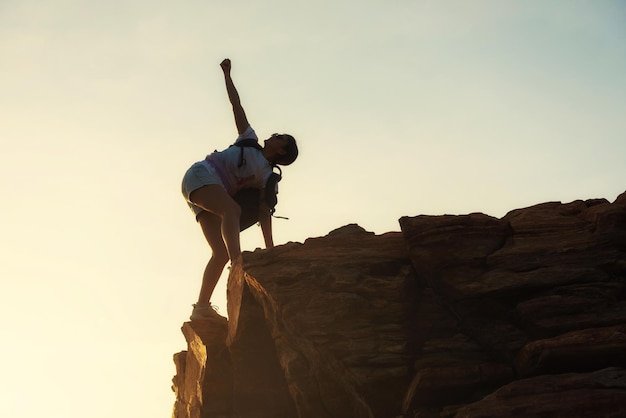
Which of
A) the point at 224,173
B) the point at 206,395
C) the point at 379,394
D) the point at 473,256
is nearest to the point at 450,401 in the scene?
the point at 379,394

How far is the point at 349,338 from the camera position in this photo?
14.0 metres

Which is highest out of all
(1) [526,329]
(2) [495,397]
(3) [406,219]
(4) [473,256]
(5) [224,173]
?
(5) [224,173]

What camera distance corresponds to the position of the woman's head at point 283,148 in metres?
16.6

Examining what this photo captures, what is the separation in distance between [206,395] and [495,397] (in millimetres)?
6447

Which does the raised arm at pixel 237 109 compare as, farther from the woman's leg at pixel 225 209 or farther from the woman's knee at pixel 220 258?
the woman's knee at pixel 220 258

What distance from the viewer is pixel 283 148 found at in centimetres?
1662

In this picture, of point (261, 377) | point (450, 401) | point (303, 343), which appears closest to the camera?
point (450, 401)

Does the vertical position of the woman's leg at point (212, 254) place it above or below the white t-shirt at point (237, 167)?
below

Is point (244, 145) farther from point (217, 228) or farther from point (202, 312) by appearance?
point (202, 312)

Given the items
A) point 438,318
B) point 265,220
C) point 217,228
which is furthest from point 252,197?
point 438,318

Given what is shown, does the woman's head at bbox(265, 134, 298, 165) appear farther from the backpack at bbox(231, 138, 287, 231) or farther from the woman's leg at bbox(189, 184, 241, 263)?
the woman's leg at bbox(189, 184, 241, 263)

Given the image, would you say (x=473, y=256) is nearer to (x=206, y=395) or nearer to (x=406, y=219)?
(x=406, y=219)

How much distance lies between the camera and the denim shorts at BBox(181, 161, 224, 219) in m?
16.0

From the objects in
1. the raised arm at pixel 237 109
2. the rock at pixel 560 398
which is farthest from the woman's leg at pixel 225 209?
the rock at pixel 560 398
